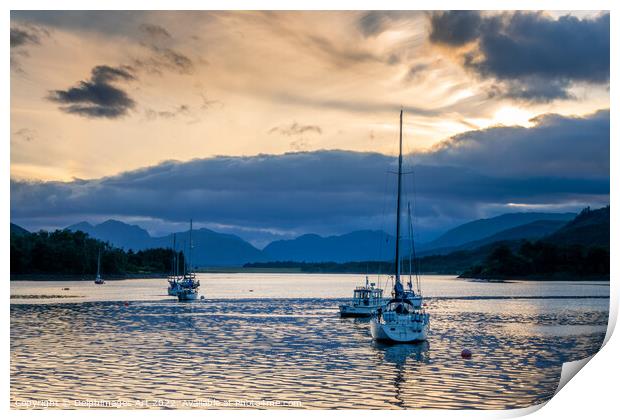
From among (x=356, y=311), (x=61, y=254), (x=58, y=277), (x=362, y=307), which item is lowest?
(x=356, y=311)

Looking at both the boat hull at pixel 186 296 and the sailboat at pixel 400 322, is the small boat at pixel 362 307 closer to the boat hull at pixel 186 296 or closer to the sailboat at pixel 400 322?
the sailboat at pixel 400 322

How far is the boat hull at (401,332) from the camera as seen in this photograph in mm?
37406

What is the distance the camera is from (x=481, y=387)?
25547mm

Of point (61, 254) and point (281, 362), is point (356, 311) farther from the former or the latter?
point (61, 254)

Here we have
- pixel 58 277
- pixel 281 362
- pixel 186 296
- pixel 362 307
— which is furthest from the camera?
pixel 58 277

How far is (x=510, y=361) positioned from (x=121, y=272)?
163952 mm

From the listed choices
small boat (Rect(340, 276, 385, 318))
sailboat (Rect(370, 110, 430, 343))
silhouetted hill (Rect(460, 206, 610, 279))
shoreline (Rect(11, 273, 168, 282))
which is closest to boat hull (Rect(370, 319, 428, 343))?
sailboat (Rect(370, 110, 430, 343))

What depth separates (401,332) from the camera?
3744cm

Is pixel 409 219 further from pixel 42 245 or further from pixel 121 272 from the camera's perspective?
pixel 121 272

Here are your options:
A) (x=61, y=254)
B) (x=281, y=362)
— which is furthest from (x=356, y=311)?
(x=61, y=254)

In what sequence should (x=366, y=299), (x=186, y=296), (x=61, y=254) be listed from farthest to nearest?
(x=61, y=254) < (x=186, y=296) < (x=366, y=299)

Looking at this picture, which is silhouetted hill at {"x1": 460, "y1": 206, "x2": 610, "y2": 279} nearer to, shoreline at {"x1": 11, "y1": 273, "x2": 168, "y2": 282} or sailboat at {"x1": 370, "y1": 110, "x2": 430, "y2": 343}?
shoreline at {"x1": 11, "y1": 273, "x2": 168, "y2": 282}

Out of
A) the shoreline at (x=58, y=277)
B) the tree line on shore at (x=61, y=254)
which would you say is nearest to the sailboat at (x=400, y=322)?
the tree line on shore at (x=61, y=254)
